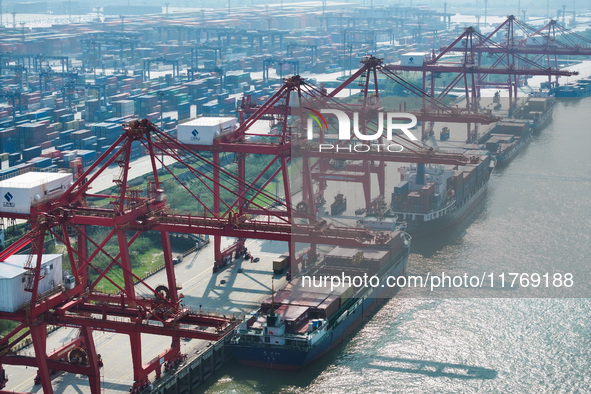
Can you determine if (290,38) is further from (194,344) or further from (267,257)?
(194,344)

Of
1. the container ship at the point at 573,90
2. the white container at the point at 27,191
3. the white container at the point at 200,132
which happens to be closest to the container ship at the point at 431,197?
the white container at the point at 200,132

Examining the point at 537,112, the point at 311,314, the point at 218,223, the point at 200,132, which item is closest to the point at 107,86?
the point at 537,112

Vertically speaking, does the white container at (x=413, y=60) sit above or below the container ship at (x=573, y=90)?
above

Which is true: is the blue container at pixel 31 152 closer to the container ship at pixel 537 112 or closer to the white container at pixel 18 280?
the white container at pixel 18 280

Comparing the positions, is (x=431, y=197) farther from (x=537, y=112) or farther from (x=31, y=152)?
(x=537, y=112)

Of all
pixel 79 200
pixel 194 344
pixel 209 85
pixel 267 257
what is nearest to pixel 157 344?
pixel 194 344

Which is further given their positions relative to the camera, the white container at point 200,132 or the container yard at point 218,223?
the white container at point 200,132

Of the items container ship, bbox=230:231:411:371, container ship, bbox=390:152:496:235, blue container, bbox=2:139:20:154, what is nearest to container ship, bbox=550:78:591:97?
container ship, bbox=390:152:496:235
